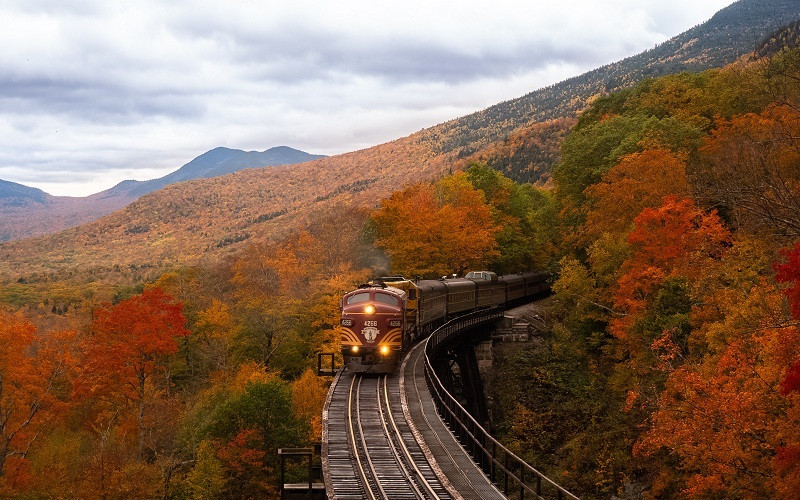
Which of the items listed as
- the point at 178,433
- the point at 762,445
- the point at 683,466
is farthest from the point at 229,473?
the point at 762,445

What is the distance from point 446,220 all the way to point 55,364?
31955 mm

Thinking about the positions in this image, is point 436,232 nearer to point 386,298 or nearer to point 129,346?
point 129,346

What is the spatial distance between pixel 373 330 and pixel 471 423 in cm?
1155

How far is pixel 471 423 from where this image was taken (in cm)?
3753

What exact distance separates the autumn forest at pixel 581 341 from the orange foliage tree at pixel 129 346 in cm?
17

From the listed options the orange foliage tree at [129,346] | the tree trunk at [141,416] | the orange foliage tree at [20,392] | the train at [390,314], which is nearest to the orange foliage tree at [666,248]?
the train at [390,314]

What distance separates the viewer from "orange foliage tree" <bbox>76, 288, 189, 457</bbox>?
40531mm

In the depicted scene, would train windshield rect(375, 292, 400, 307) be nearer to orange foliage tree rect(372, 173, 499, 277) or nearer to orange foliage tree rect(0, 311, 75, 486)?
orange foliage tree rect(0, 311, 75, 486)

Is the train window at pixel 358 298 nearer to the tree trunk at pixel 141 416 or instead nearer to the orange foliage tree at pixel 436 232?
the tree trunk at pixel 141 416

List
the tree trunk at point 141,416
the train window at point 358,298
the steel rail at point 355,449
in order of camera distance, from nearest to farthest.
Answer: the steel rail at point 355,449 → the train window at point 358,298 → the tree trunk at point 141,416

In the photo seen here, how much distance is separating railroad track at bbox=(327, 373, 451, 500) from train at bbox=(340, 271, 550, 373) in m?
2.08

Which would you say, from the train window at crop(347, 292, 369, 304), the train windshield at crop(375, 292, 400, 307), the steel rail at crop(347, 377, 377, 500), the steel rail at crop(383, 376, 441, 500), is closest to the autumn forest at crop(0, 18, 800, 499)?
the steel rail at crop(347, 377, 377, 500)

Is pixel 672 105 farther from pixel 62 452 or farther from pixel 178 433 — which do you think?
pixel 62 452

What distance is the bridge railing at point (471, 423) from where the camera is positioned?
22.1 metres
